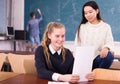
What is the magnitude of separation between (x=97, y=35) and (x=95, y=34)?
0.02 meters

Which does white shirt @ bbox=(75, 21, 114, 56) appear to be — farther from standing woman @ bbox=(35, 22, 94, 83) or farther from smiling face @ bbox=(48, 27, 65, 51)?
smiling face @ bbox=(48, 27, 65, 51)

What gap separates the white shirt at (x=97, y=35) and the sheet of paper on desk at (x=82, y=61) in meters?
0.80

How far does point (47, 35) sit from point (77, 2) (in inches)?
219

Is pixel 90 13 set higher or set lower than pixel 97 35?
higher

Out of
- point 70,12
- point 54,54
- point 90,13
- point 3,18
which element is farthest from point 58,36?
point 3,18

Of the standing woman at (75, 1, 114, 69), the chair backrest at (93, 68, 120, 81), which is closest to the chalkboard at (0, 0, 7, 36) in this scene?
the standing woman at (75, 1, 114, 69)

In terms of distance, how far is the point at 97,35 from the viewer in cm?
256

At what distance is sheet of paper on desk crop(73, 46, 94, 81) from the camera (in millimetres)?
1708

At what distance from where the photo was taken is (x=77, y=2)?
301 inches

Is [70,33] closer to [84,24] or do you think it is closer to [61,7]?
[61,7]

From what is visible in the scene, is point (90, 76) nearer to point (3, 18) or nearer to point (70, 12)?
point (70, 12)

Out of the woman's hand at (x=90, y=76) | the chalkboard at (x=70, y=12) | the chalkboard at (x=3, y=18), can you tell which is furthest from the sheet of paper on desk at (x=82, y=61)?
the chalkboard at (x=3, y=18)

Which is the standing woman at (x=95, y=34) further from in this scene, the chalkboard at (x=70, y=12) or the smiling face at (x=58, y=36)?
the chalkboard at (x=70, y=12)

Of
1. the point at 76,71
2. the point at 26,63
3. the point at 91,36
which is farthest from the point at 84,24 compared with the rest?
the point at 76,71
